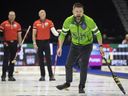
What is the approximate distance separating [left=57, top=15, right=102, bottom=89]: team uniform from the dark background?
18.1m

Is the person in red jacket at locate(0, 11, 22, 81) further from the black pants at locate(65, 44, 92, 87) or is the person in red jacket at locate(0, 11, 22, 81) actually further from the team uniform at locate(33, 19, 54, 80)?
the black pants at locate(65, 44, 92, 87)

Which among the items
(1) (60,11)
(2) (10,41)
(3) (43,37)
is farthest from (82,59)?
(1) (60,11)

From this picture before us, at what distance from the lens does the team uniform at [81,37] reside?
10031 millimetres

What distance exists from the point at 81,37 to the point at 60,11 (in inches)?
765

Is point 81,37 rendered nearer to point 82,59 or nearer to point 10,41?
point 82,59

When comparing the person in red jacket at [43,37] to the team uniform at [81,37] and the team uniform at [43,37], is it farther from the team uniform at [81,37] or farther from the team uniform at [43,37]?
the team uniform at [81,37]

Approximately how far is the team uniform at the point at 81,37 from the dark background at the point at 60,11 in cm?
1806

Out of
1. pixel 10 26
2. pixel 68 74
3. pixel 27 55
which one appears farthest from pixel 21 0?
pixel 68 74

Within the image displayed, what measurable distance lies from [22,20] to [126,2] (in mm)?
6609

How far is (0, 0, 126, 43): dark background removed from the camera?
2872cm

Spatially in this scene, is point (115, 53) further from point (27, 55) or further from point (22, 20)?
point (22, 20)

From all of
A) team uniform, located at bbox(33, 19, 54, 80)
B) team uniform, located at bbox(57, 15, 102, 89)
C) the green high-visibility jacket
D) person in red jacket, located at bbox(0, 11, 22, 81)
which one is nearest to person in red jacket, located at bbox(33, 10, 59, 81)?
team uniform, located at bbox(33, 19, 54, 80)

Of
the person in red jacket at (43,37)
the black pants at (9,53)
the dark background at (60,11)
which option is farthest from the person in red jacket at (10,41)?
the dark background at (60,11)

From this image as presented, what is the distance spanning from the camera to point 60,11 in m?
29.4
